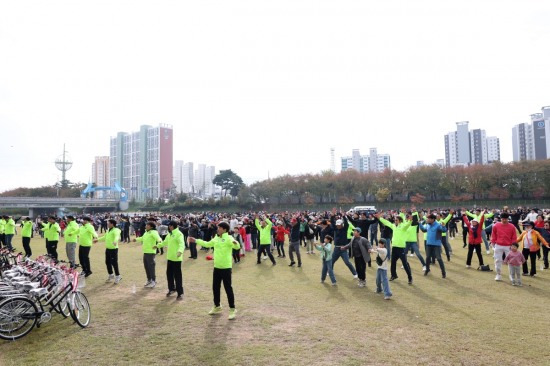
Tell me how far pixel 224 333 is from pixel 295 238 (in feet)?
22.5

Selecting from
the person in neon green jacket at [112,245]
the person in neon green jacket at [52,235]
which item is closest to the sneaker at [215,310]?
the person in neon green jacket at [112,245]

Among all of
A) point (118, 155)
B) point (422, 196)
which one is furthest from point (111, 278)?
point (118, 155)

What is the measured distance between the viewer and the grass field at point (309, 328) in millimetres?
5234

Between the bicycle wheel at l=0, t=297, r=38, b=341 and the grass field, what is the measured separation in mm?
143

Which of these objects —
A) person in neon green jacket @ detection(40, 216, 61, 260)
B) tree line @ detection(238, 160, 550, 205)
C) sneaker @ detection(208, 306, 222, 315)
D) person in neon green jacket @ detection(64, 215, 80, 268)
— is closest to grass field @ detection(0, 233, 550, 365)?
sneaker @ detection(208, 306, 222, 315)

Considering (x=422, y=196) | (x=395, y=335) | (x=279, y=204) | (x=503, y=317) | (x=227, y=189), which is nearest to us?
(x=395, y=335)

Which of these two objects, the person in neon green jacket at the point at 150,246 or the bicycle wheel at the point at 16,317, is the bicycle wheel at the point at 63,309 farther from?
the person in neon green jacket at the point at 150,246

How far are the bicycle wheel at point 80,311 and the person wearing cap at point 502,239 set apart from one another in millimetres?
10036

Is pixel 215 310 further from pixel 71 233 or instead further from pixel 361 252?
pixel 71 233

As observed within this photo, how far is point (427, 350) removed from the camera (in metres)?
5.40

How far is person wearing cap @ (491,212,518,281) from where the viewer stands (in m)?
10.0

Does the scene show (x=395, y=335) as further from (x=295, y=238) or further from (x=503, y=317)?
(x=295, y=238)

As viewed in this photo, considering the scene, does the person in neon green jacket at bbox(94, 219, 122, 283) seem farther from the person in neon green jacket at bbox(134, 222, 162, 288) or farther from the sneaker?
the sneaker

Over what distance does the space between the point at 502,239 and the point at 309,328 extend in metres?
6.87
